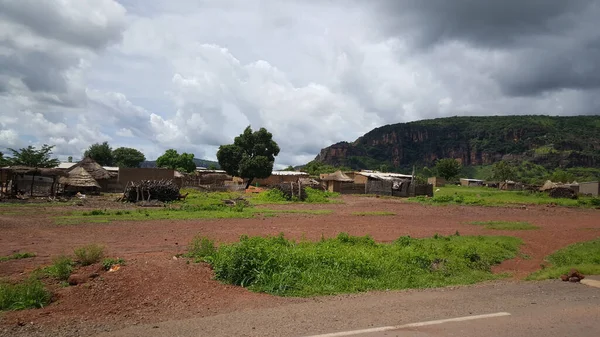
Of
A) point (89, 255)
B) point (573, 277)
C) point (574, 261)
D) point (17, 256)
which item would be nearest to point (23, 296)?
point (89, 255)

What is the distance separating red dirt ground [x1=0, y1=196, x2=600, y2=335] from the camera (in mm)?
6223

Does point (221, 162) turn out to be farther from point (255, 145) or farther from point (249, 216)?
point (249, 216)

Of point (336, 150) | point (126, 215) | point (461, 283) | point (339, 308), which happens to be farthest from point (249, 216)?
point (336, 150)

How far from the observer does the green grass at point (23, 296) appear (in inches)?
247

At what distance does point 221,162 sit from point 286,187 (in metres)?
28.0

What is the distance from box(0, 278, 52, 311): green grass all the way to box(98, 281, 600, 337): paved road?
1.89 meters

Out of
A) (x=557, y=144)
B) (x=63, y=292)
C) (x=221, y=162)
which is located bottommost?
(x=63, y=292)

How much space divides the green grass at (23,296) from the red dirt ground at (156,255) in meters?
0.21

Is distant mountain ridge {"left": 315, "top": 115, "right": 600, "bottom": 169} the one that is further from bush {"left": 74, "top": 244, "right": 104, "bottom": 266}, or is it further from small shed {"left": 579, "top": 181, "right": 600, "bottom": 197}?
bush {"left": 74, "top": 244, "right": 104, "bottom": 266}

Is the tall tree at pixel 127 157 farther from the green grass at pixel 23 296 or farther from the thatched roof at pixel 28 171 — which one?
the green grass at pixel 23 296

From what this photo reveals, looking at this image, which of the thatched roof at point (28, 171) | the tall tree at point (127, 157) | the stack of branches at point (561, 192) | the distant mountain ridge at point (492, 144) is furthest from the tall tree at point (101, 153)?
the distant mountain ridge at point (492, 144)

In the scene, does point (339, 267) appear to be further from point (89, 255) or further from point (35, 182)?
point (35, 182)

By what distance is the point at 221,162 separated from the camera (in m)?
61.8

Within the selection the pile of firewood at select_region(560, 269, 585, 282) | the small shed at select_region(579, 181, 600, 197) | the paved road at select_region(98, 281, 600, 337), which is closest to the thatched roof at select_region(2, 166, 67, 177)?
the paved road at select_region(98, 281, 600, 337)
